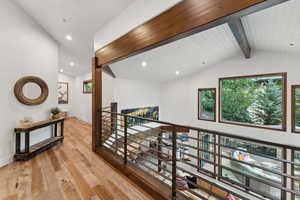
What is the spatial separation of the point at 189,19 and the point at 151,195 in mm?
2232

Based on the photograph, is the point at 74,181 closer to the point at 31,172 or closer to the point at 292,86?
the point at 31,172

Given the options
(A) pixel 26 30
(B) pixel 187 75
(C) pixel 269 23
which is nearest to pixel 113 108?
(A) pixel 26 30

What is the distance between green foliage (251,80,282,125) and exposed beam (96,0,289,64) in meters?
4.98

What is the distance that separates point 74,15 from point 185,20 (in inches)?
103

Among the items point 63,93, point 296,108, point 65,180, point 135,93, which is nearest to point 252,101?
point 296,108

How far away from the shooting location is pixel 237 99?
5512 millimetres

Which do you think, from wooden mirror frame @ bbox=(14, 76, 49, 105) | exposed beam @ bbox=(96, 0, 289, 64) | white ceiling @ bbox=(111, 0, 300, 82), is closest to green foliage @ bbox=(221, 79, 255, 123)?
white ceiling @ bbox=(111, 0, 300, 82)

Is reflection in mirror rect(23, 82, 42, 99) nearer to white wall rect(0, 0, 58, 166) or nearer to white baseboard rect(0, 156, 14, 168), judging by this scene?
white wall rect(0, 0, 58, 166)

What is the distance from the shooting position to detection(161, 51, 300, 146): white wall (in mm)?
4273

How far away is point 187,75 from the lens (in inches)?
277

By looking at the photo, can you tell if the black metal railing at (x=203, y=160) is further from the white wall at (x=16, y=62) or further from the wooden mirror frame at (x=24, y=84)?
the white wall at (x=16, y=62)

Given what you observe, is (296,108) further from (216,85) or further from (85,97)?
(85,97)

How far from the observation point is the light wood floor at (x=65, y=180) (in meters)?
1.79

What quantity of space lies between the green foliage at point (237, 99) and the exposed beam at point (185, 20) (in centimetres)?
509
